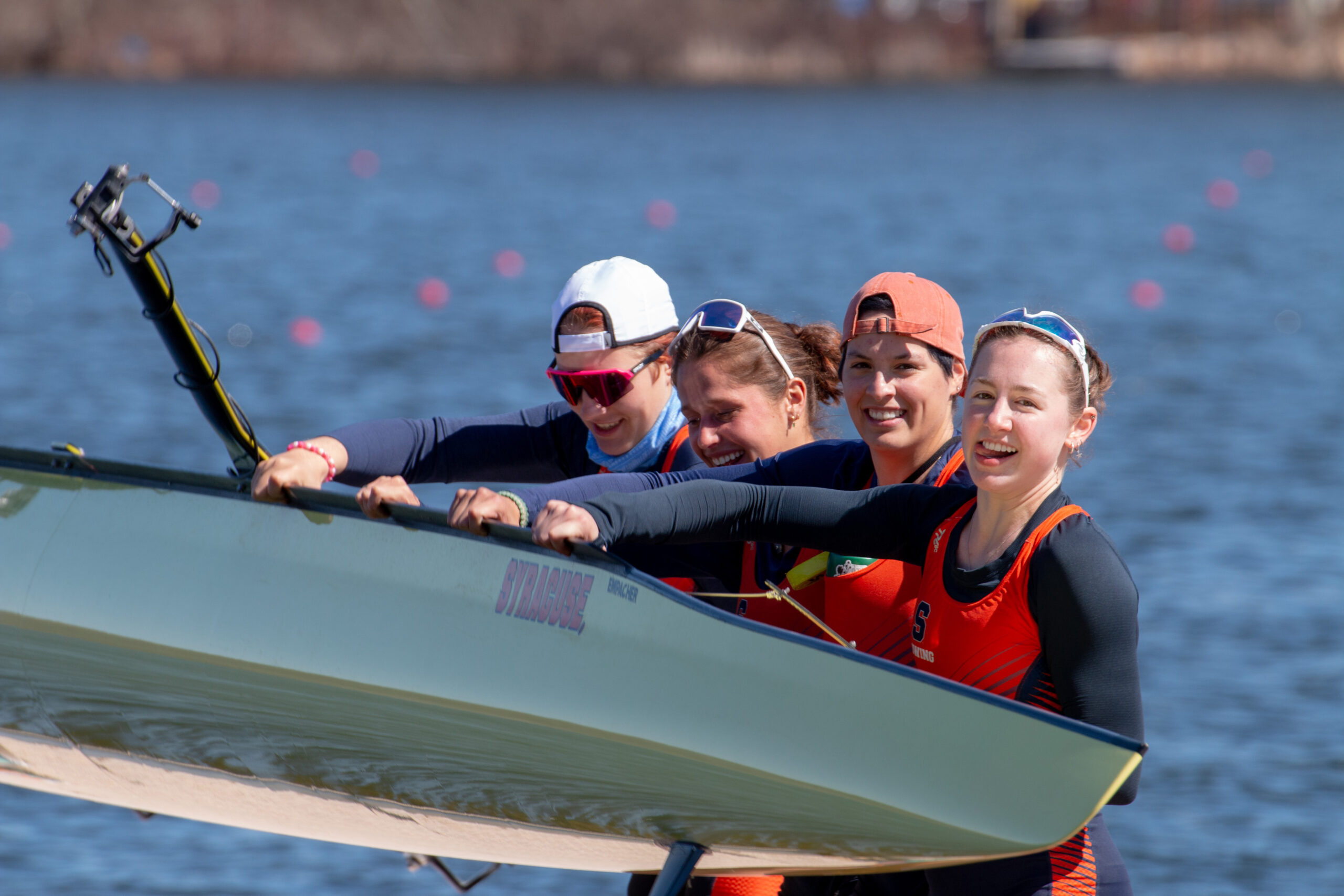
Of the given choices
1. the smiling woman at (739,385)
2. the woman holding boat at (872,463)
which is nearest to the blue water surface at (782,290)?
the smiling woman at (739,385)

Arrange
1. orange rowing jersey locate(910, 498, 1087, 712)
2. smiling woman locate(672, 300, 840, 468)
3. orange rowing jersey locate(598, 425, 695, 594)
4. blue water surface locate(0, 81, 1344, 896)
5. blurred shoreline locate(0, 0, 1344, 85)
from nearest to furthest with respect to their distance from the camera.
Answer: orange rowing jersey locate(910, 498, 1087, 712), smiling woman locate(672, 300, 840, 468), orange rowing jersey locate(598, 425, 695, 594), blue water surface locate(0, 81, 1344, 896), blurred shoreline locate(0, 0, 1344, 85)

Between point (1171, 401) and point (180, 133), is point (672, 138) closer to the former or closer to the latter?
point (180, 133)

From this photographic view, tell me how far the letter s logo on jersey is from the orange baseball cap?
1.82 ft

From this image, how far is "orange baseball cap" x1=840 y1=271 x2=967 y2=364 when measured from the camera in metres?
3.27

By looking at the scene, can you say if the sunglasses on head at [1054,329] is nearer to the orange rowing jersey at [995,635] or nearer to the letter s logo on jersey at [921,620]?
the orange rowing jersey at [995,635]

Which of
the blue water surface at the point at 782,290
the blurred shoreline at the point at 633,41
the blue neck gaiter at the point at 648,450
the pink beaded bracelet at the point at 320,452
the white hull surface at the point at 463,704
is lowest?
the white hull surface at the point at 463,704

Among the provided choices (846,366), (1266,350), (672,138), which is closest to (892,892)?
(846,366)

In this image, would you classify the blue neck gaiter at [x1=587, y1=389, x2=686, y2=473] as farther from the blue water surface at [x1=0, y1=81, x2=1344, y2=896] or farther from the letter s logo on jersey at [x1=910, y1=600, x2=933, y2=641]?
the blue water surface at [x1=0, y1=81, x2=1344, y2=896]

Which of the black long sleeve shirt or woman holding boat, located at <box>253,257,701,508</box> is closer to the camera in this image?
the black long sleeve shirt

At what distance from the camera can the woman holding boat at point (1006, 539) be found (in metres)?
2.77

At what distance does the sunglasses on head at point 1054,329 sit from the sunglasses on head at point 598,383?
37.3 inches

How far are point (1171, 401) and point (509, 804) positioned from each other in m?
14.9

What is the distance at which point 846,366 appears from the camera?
3.33 meters

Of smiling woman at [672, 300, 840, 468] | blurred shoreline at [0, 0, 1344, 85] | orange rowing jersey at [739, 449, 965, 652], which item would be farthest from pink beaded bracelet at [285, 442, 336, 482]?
blurred shoreline at [0, 0, 1344, 85]
